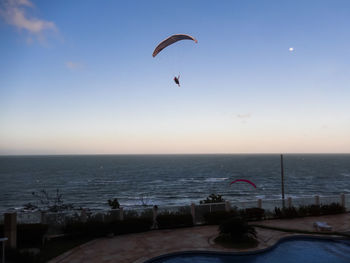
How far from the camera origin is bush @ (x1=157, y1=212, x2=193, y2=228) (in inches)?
607

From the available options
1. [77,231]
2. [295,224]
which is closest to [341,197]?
[295,224]

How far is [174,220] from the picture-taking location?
15594 millimetres

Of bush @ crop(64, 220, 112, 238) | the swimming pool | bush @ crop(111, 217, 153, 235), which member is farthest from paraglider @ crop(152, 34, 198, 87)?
the swimming pool

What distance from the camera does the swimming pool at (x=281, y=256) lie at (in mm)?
10953

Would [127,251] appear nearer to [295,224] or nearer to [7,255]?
[7,255]

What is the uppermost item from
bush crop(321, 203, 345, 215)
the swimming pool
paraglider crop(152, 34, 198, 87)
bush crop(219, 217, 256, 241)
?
paraglider crop(152, 34, 198, 87)

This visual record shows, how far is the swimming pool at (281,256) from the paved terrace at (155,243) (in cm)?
31

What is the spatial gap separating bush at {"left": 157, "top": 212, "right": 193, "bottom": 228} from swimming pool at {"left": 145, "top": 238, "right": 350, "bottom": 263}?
4065 millimetres

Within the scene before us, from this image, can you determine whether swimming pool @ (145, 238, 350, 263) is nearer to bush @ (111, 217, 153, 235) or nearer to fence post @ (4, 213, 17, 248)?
bush @ (111, 217, 153, 235)

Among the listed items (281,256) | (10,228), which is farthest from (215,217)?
(10,228)

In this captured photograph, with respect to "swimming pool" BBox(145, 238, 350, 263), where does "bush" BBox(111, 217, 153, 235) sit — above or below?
above

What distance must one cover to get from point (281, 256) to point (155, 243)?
18.2 feet

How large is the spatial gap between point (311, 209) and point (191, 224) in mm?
8623

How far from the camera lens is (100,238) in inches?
538
